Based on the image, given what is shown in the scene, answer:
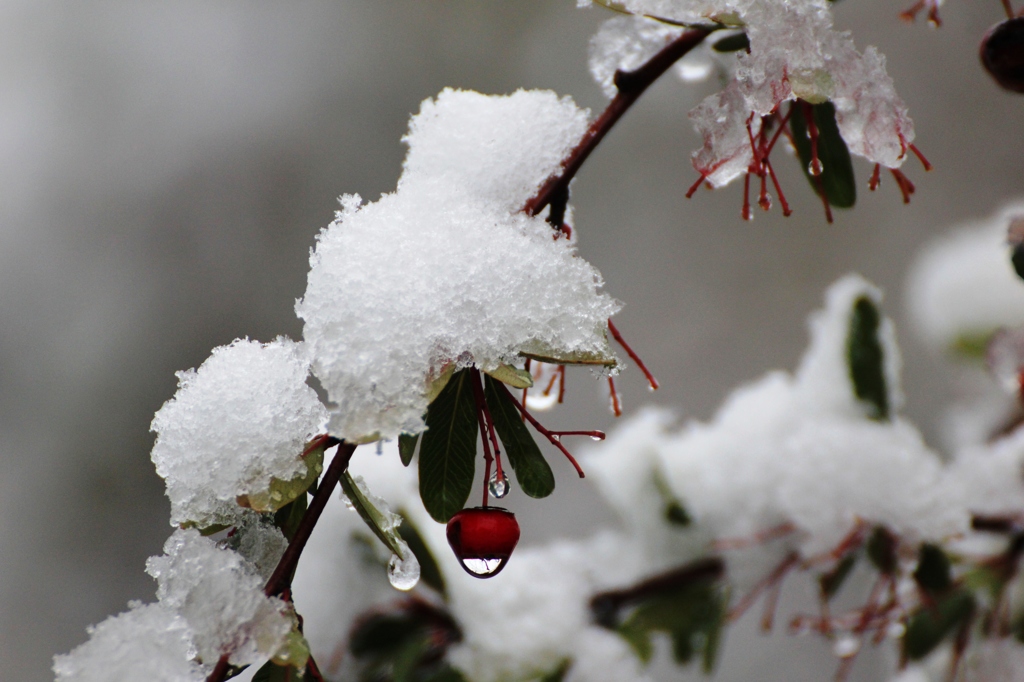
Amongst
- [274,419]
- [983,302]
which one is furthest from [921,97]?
[274,419]

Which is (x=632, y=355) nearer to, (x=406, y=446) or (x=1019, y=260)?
(x=406, y=446)

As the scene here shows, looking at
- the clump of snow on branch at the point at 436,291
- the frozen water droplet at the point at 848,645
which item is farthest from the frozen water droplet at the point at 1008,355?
the clump of snow on branch at the point at 436,291

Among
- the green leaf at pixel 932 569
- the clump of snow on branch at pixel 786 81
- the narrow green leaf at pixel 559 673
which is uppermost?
the clump of snow on branch at pixel 786 81

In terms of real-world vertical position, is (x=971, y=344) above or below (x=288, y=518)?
above

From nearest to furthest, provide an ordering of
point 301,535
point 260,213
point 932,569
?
1. point 301,535
2. point 932,569
3. point 260,213

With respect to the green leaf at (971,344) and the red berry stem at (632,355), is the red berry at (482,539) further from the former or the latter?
the green leaf at (971,344)

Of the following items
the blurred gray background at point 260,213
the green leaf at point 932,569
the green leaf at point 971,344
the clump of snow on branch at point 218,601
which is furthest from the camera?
the blurred gray background at point 260,213

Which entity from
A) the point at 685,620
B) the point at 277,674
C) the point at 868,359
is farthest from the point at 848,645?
the point at 277,674

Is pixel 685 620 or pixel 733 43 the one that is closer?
pixel 733 43
